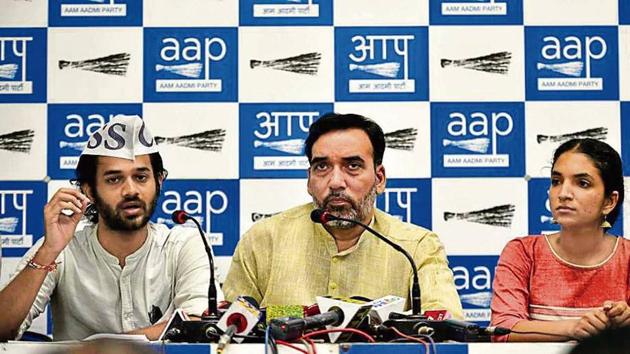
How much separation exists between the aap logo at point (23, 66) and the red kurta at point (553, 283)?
6.64 feet

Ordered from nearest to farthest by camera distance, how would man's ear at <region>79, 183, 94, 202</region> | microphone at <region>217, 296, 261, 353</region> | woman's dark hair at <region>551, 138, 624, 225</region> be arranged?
microphone at <region>217, 296, 261, 353</region> → woman's dark hair at <region>551, 138, 624, 225</region> → man's ear at <region>79, 183, 94, 202</region>

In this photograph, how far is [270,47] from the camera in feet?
12.4

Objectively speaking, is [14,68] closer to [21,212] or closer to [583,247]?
[21,212]

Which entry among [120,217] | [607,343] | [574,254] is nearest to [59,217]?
[120,217]

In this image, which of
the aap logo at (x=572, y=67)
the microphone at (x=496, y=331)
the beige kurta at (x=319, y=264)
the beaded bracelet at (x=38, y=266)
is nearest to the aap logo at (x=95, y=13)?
the beige kurta at (x=319, y=264)

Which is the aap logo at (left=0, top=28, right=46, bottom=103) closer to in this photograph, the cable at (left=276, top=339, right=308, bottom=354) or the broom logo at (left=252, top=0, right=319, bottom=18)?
the broom logo at (left=252, top=0, right=319, bottom=18)

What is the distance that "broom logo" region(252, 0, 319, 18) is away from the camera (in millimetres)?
3775

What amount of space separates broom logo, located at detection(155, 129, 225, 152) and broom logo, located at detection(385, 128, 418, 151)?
679mm

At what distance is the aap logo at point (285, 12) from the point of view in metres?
3.77

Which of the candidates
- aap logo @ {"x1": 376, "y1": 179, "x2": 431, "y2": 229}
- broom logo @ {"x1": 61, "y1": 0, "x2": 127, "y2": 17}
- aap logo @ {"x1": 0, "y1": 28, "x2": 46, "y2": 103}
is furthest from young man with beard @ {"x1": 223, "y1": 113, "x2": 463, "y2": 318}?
aap logo @ {"x1": 0, "y1": 28, "x2": 46, "y2": 103}

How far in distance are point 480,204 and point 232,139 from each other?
104 centimetres

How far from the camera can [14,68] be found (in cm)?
376

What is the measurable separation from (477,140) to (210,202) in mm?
1111

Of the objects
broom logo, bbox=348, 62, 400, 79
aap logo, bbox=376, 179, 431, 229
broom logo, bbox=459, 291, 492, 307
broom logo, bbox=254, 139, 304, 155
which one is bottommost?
broom logo, bbox=459, 291, 492, 307
